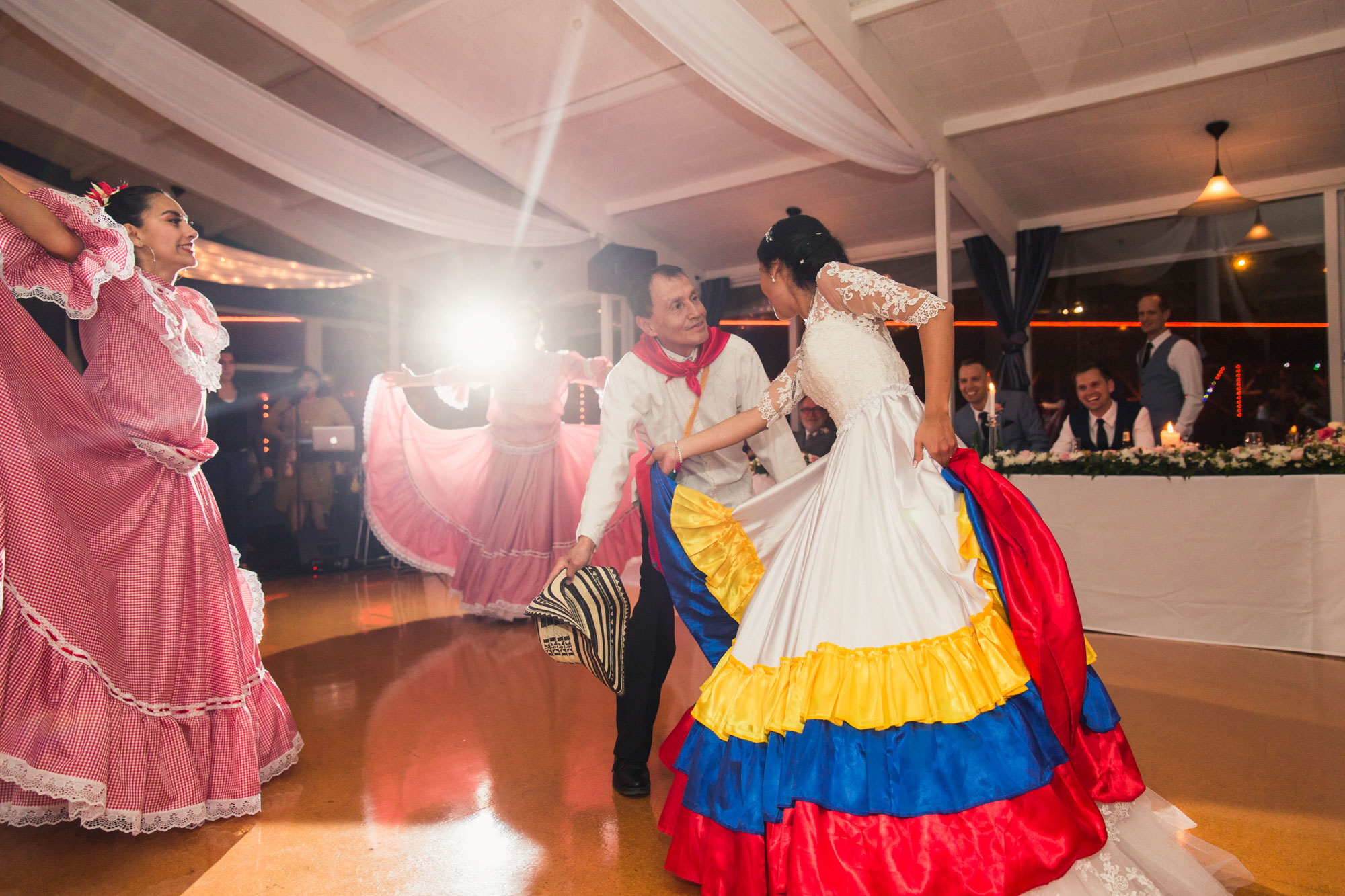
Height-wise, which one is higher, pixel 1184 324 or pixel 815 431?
pixel 1184 324

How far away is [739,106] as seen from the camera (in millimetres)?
5660

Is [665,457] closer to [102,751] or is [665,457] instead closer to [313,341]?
[102,751]

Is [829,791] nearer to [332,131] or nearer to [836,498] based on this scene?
[836,498]

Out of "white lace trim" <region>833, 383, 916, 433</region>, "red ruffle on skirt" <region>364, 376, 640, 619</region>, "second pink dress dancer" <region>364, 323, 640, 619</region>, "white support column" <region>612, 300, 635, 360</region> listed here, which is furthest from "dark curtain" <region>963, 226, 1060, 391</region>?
"white lace trim" <region>833, 383, 916, 433</region>

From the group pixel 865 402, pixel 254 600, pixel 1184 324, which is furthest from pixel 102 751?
pixel 1184 324

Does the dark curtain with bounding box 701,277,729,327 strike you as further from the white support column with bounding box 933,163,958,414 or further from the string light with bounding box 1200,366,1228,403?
the string light with bounding box 1200,366,1228,403

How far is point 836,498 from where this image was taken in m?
1.63

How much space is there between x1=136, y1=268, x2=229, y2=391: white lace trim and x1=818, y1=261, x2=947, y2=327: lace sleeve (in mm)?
1792

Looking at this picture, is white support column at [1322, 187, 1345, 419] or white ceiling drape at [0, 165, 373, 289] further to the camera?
white ceiling drape at [0, 165, 373, 289]

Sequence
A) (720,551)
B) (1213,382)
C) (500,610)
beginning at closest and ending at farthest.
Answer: (720,551) < (500,610) < (1213,382)

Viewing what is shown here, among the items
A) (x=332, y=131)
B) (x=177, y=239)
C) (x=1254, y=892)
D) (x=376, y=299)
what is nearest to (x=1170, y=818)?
(x=1254, y=892)

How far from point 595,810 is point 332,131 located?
4310mm

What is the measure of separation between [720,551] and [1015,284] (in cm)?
756

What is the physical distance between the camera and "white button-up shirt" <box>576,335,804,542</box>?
2170mm
